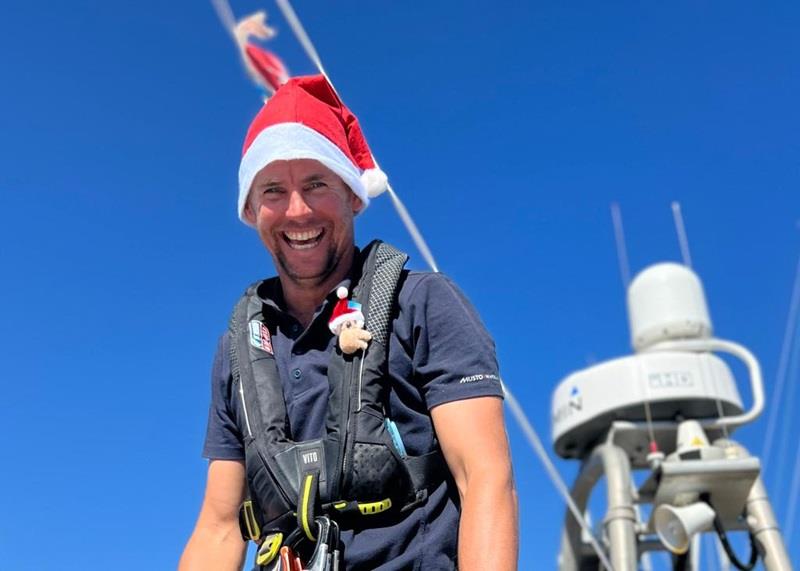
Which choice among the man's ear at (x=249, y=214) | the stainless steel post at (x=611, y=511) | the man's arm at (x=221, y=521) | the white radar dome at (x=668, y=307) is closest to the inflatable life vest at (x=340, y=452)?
the man's arm at (x=221, y=521)

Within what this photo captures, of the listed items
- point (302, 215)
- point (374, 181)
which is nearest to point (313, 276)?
point (302, 215)

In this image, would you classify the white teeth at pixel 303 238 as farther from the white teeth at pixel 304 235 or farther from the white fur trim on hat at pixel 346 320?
the white fur trim on hat at pixel 346 320

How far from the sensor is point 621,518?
13.8m

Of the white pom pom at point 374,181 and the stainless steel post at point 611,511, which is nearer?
the white pom pom at point 374,181

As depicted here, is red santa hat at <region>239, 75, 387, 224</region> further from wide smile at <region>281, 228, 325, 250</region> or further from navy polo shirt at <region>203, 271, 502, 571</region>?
navy polo shirt at <region>203, 271, 502, 571</region>

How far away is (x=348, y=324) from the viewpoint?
8.87 feet

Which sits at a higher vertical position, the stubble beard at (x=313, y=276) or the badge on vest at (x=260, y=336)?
the stubble beard at (x=313, y=276)

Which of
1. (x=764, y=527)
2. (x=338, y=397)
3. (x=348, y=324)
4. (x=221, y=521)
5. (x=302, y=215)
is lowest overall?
(x=221, y=521)

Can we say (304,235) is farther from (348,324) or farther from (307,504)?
(307,504)

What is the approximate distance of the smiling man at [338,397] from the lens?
2.50 meters

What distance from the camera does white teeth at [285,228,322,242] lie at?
2848 millimetres

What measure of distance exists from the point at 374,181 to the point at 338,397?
2.86 feet

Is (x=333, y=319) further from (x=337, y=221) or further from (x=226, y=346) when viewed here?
(x=226, y=346)

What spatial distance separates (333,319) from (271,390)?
0.94 ft
